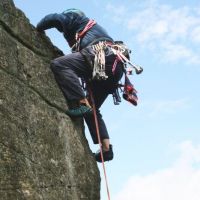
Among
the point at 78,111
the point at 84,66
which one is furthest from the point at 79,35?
the point at 78,111

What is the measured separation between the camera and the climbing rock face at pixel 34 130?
5372 millimetres

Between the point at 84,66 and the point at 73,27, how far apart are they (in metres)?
0.82

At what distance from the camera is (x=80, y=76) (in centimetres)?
735

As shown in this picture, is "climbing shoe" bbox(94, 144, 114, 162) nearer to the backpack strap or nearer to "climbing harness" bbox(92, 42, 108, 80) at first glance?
"climbing harness" bbox(92, 42, 108, 80)

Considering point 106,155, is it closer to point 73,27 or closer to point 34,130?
point 34,130

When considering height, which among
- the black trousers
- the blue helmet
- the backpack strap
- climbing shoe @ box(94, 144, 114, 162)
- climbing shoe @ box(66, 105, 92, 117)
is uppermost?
the blue helmet

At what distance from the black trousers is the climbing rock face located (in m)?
0.14

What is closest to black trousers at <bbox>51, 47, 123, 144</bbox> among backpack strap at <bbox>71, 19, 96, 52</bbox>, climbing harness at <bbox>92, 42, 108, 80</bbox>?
climbing harness at <bbox>92, 42, 108, 80</bbox>

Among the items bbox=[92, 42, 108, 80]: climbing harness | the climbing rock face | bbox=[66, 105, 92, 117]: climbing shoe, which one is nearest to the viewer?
the climbing rock face

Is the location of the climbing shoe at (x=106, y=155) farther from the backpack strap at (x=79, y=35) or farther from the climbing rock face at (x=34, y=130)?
the backpack strap at (x=79, y=35)

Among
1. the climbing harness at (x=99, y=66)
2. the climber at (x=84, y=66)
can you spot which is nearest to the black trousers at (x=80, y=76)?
the climber at (x=84, y=66)

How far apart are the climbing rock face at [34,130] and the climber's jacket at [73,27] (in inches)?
15.2

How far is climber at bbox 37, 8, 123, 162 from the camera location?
700 centimetres

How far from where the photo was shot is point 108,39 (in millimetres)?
7477
